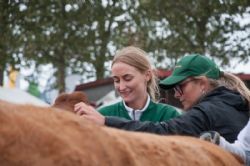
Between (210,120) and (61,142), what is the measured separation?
1.50 meters

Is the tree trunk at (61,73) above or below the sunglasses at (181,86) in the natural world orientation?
below

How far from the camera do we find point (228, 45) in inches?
704

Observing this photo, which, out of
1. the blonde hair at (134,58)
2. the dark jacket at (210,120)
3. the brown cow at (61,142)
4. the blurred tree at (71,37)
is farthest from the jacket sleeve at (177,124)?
the blurred tree at (71,37)

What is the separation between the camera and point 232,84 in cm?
367

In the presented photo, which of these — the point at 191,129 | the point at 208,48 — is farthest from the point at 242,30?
the point at 191,129

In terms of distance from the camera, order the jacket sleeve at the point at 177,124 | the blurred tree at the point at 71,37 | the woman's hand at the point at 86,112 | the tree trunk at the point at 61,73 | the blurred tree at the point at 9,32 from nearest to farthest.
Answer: the woman's hand at the point at 86,112
the jacket sleeve at the point at 177,124
the blurred tree at the point at 9,32
the blurred tree at the point at 71,37
the tree trunk at the point at 61,73

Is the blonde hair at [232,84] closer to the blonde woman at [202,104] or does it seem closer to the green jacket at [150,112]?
the blonde woman at [202,104]

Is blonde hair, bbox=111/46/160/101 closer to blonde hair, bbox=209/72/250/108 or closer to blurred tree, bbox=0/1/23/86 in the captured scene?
blonde hair, bbox=209/72/250/108

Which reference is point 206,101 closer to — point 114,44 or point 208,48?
point 208,48

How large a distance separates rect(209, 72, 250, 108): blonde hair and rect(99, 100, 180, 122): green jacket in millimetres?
835

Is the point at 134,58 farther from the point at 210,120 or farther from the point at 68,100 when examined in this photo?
the point at 68,100

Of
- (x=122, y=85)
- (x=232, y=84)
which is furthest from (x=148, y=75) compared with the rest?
(x=232, y=84)

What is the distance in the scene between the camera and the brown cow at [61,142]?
174cm

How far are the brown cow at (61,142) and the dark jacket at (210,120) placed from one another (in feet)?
2.60
